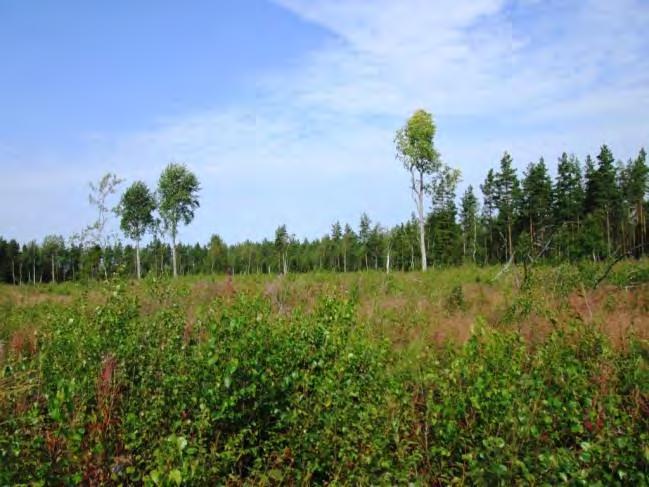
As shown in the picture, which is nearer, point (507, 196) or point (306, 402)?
point (306, 402)

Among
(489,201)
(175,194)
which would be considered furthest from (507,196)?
(175,194)

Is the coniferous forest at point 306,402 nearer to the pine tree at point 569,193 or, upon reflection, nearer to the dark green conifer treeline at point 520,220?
the dark green conifer treeline at point 520,220

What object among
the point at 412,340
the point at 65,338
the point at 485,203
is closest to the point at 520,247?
the point at 412,340

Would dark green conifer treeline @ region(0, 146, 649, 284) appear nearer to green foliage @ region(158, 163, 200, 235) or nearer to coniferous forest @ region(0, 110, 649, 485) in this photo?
green foliage @ region(158, 163, 200, 235)

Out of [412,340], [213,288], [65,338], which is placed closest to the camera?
[65,338]

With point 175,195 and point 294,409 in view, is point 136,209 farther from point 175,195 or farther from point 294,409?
point 294,409

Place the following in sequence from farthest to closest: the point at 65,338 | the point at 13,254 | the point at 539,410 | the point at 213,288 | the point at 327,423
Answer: the point at 13,254, the point at 213,288, the point at 65,338, the point at 539,410, the point at 327,423

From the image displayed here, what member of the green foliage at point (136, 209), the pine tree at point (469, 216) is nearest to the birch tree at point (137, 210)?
the green foliage at point (136, 209)

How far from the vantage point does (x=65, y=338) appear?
16.1ft

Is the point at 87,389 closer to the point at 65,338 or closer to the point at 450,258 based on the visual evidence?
the point at 65,338

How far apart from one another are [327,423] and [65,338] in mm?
3002

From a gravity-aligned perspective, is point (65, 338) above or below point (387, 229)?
below

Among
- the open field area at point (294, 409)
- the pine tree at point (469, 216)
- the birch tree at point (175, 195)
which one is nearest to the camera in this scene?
the open field area at point (294, 409)

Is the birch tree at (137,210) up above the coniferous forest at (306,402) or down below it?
above
